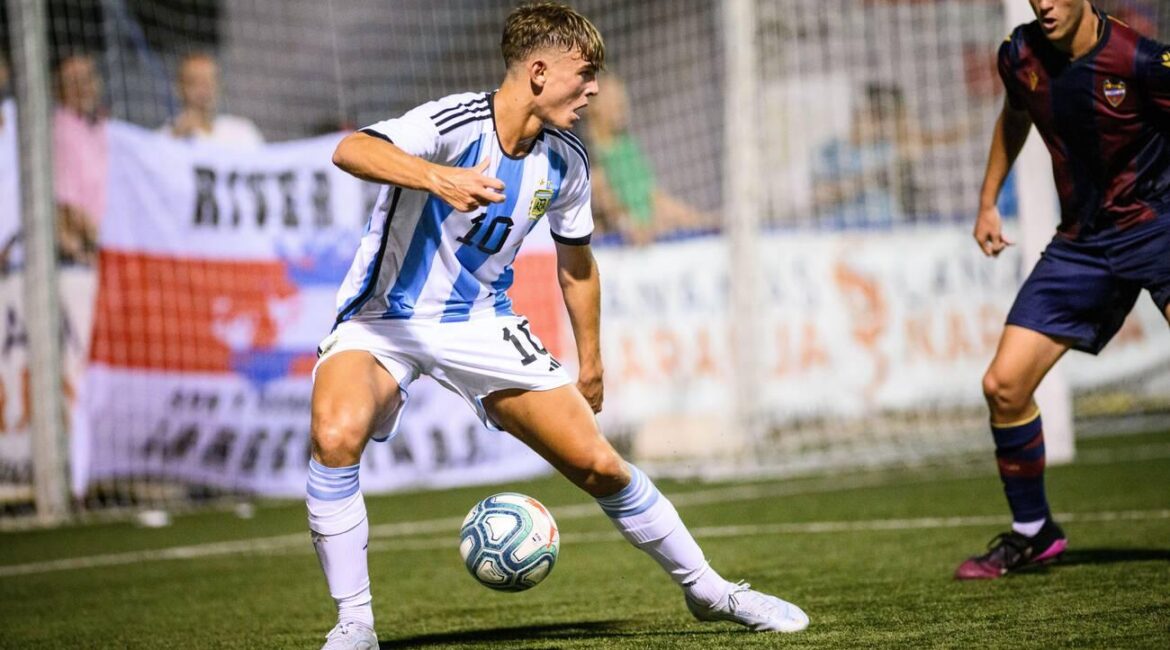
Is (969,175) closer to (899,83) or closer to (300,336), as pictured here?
(899,83)

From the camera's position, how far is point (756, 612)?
5055mm

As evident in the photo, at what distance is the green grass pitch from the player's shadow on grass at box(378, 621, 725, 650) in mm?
13

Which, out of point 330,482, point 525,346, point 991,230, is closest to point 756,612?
point 525,346

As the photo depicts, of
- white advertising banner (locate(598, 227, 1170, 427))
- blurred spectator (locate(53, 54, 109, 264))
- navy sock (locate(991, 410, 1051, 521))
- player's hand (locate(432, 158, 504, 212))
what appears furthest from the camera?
white advertising banner (locate(598, 227, 1170, 427))

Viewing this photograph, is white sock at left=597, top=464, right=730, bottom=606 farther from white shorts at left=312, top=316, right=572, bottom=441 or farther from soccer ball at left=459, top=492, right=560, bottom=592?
white shorts at left=312, top=316, right=572, bottom=441

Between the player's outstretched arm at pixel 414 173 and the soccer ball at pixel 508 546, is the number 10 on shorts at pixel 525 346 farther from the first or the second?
the player's outstretched arm at pixel 414 173

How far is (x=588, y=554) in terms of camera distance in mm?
7684

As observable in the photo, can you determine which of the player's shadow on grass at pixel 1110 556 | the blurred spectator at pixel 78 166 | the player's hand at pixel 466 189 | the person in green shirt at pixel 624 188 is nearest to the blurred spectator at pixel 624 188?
the person in green shirt at pixel 624 188

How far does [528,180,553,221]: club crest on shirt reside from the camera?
16.4 ft

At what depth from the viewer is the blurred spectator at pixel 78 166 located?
33.6 feet

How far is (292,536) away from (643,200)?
4.97 meters

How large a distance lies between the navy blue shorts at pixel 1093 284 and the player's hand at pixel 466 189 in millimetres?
2634

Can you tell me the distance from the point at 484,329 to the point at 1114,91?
7.99 ft

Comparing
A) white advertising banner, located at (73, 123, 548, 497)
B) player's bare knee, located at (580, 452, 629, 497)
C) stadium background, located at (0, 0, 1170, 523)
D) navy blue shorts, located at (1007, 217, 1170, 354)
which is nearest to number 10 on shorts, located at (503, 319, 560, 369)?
player's bare knee, located at (580, 452, 629, 497)
